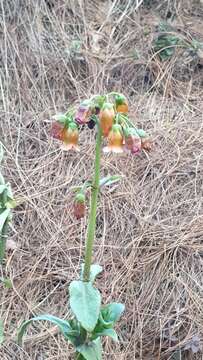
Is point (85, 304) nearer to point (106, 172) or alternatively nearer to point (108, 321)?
point (108, 321)

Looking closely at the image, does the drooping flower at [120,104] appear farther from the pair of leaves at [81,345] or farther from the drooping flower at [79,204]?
the pair of leaves at [81,345]

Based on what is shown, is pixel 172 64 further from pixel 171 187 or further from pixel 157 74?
pixel 171 187

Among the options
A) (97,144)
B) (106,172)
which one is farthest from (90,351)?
(106,172)

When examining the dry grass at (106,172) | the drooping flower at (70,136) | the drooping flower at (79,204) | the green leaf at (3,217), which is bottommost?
the dry grass at (106,172)

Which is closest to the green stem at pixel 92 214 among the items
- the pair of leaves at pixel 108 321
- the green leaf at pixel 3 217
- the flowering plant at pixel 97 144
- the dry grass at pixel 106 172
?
the flowering plant at pixel 97 144

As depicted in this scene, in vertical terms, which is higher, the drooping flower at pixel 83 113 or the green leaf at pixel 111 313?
the drooping flower at pixel 83 113

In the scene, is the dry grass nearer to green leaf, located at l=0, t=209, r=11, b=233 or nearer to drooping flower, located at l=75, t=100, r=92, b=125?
green leaf, located at l=0, t=209, r=11, b=233
